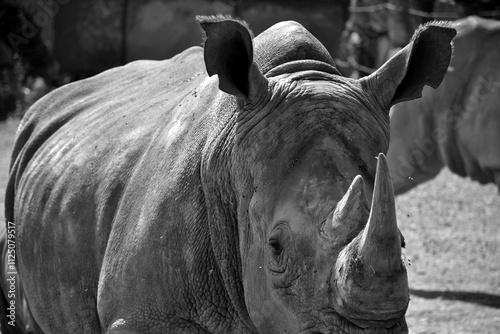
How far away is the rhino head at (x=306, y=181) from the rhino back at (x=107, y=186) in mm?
180

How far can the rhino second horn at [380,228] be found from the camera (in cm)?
232

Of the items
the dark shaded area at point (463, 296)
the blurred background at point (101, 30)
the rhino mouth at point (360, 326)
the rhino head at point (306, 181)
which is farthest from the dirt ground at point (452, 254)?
the blurred background at point (101, 30)

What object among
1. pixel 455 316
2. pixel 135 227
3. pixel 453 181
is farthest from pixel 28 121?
pixel 453 181

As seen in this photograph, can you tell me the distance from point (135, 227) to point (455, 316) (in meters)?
3.49

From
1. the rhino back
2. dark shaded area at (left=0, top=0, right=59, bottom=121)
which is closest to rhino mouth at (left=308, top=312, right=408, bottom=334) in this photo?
the rhino back

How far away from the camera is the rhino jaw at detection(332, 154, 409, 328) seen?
2322 millimetres

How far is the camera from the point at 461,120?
274 inches

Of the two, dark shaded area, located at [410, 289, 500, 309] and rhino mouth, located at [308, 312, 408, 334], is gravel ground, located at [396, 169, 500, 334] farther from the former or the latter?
rhino mouth, located at [308, 312, 408, 334]

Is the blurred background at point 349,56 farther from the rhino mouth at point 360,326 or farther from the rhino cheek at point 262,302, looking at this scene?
the rhino mouth at point 360,326

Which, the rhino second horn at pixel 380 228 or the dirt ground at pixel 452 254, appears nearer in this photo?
the rhino second horn at pixel 380 228

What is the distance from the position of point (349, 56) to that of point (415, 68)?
9.63 metres

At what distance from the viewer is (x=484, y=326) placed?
19.7 ft

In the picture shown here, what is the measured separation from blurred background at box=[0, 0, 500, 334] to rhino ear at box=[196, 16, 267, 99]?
327 cm

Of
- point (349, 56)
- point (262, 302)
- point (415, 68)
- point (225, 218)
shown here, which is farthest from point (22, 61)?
point (262, 302)
